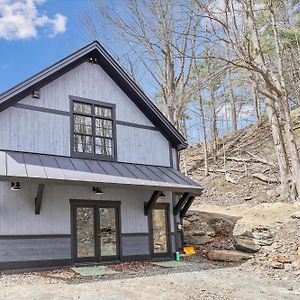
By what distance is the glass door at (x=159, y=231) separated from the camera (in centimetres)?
1205

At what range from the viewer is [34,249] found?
31.9 ft

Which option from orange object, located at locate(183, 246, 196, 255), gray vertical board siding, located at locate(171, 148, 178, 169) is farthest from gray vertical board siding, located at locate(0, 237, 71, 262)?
gray vertical board siding, located at locate(171, 148, 178, 169)

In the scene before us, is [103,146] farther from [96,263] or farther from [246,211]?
[246,211]

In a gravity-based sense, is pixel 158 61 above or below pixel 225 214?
above

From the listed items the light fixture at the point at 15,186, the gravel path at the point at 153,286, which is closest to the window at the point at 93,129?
the light fixture at the point at 15,186

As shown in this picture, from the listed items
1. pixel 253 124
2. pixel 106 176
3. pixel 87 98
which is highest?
pixel 253 124

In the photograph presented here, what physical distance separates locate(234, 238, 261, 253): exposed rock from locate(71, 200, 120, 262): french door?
3.63m

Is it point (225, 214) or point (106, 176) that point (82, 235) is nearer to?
point (106, 176)

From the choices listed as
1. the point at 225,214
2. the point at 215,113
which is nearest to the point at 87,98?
the point at 225,214

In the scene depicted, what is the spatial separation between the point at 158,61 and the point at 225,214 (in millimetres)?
9504

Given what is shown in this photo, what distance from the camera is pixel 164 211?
41.2 feet

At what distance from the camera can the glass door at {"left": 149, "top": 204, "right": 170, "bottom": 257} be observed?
12055mm

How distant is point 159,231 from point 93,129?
12.9 ft

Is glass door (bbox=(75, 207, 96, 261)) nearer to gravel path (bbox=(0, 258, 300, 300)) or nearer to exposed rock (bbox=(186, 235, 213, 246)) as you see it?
gravel path (bbox=(0, 258, 300, 300))
